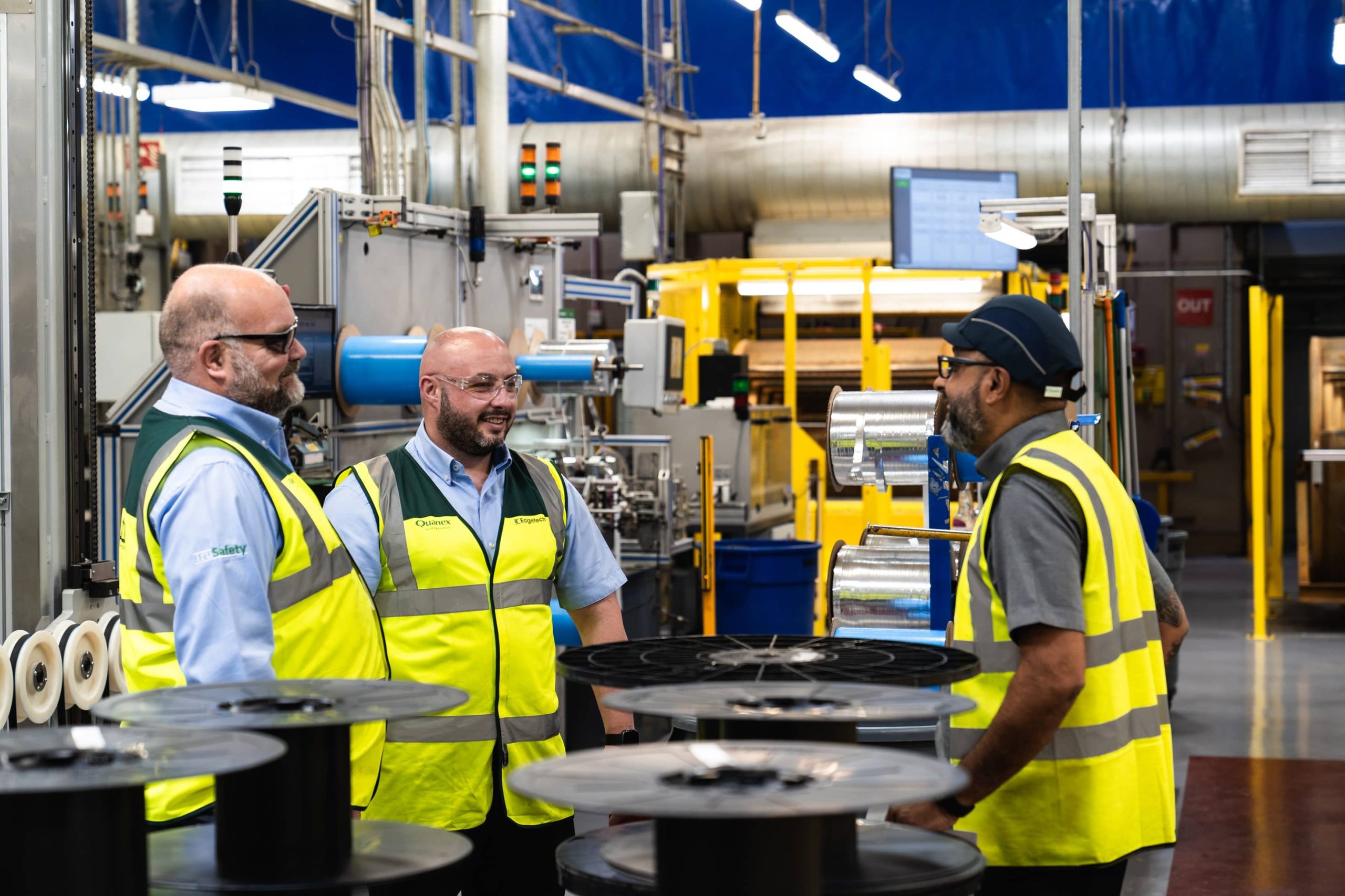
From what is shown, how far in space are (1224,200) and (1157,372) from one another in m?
3.00

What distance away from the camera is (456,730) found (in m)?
2.75

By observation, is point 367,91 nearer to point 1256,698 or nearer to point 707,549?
point 707,549

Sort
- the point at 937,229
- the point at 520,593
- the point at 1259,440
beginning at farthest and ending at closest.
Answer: the point at 1259,440 → the point at 937,229 → the point at 520,593

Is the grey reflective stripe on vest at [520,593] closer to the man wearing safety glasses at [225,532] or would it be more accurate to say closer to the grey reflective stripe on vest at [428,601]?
the grey reflective stripe on vest at [428,601]

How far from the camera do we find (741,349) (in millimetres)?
9727

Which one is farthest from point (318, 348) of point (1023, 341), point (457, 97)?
point (457, 97)

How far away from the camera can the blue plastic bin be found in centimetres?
738

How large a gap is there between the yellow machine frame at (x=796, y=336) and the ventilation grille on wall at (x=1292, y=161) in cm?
177

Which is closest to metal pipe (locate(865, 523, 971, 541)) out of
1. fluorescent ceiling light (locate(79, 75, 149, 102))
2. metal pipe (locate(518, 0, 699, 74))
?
metal pipe (locate(518, 0, 699, 74))

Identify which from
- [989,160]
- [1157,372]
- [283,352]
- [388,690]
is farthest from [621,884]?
[1157,372]

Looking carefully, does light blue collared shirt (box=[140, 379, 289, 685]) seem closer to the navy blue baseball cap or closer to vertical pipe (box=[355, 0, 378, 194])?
the navy blue baseball cap

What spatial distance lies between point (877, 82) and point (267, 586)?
29.8 ft

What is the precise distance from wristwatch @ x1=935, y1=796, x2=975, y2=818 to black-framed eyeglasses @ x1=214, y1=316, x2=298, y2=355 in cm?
117

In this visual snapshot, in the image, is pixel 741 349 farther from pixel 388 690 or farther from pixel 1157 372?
pixel 388 690
